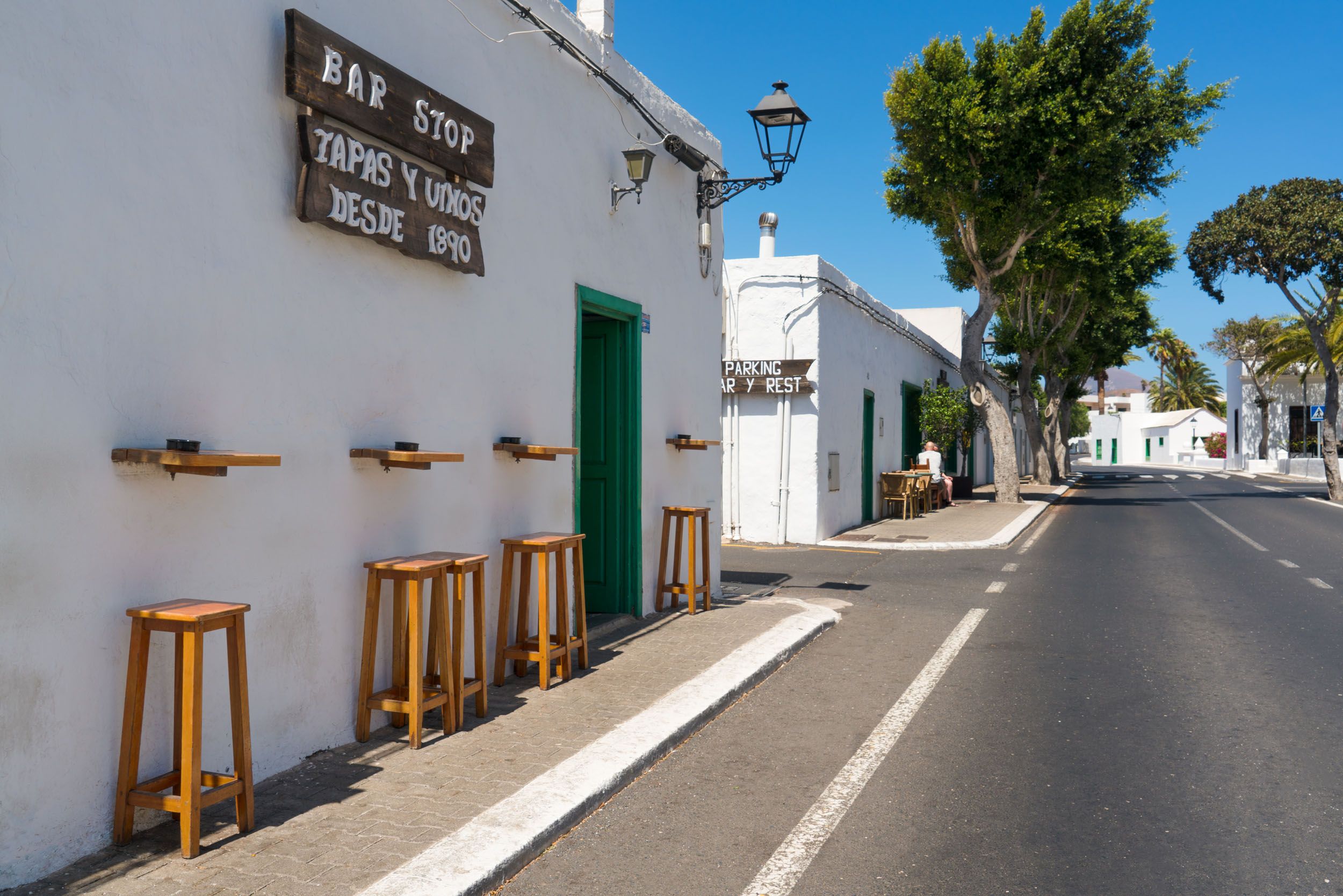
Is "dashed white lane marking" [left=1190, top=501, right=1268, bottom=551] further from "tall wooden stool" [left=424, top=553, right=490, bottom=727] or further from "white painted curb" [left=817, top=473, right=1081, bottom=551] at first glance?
"tall wooden stool" [left=424, top=553, right=490, bottom=727]

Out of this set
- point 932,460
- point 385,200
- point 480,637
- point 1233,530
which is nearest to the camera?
point 385,200

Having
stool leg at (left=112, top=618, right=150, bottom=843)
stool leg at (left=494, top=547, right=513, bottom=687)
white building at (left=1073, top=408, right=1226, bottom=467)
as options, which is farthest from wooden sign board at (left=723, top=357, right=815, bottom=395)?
white building at (left=1073, top=408, right=1226, bottom=467)

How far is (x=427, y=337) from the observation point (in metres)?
5.30

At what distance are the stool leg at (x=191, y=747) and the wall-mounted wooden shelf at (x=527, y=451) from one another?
9.13 ft

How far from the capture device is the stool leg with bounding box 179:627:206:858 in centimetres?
332

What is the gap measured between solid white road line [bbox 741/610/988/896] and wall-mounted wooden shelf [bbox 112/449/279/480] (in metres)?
2.41

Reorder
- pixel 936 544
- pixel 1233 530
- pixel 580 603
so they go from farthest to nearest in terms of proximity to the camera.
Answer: pixel 1233 530 < pixel 936 544 < pixel 580 603

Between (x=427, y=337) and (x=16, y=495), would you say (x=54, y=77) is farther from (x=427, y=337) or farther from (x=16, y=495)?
(x=427, y=337)

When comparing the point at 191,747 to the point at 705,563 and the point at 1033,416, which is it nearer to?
the point at 705,563

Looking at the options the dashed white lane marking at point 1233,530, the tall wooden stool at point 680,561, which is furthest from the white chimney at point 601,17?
the dashed white lane marking at point 1233,530

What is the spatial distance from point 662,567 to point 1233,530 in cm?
1288

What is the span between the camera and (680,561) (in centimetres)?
880

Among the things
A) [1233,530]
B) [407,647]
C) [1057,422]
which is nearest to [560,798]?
[407,647]

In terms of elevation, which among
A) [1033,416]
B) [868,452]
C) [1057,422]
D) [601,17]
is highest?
[601,17]
